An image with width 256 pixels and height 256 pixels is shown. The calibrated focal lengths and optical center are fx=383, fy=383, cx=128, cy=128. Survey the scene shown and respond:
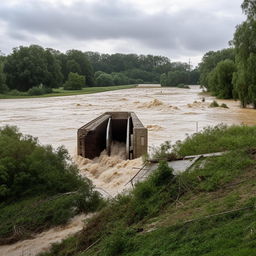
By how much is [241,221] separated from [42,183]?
6.62 m

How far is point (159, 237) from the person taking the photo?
591cm

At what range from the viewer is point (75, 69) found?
118 meters

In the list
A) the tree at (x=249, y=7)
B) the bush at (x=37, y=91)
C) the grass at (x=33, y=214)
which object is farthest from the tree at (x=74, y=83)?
the grass at (x=33, y=214)

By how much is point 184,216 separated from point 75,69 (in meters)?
115

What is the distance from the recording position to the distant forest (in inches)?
3556

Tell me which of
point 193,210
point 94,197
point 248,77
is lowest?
point 94,197

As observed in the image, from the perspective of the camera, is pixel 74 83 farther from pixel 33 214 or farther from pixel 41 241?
pixel 41 241

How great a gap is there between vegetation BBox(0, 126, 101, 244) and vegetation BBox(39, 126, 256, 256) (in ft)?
4.94

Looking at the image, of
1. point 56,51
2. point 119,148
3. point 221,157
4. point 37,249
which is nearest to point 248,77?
point 119,148

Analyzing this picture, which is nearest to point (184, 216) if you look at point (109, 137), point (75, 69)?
point (109, 137)

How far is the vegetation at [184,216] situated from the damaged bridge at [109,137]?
469 centimetres

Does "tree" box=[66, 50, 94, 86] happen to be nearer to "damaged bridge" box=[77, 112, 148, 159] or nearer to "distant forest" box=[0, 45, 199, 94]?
"distant forest" box=[0, 45, 199, 94]

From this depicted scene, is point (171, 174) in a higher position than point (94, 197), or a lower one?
higher

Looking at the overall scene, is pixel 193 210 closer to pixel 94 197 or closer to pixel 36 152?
pixel 94 197
